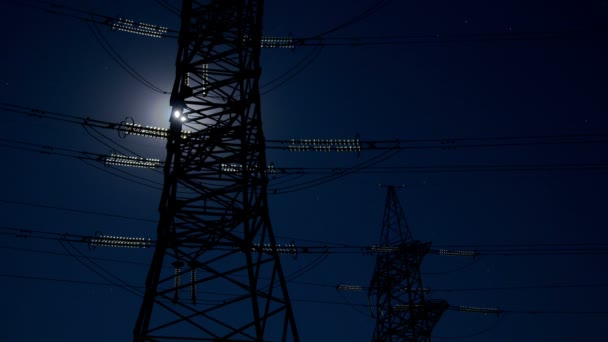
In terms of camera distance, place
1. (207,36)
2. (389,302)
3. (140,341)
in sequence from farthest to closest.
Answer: (389,302), (207,36), (140,341)

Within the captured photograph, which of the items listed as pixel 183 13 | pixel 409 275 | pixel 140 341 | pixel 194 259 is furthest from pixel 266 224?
pixel 409 275

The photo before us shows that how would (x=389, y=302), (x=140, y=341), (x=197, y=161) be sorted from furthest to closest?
(x=389, y=302) < (x=197, y=161) < (x=140, y=341)

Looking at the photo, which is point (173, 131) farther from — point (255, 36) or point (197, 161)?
point (255, 36)

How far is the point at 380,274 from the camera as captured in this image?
23875 millimetres

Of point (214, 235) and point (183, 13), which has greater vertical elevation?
point (183, 13)

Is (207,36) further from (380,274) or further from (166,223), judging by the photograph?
(380,274)

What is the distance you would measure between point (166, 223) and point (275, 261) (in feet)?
7.88

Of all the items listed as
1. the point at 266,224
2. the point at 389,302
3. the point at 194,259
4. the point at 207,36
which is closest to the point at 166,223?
the point at 194,259

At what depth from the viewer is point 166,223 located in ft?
31.5

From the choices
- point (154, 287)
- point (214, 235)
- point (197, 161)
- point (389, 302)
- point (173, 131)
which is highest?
point (173, 131)

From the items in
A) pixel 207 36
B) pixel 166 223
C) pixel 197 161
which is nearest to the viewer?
pixel 166 223

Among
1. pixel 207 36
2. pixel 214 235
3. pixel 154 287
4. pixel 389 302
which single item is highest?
pixel 207 36

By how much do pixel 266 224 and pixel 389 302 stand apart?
48.3ft

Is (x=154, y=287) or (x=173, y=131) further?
(x=173, y=131)
